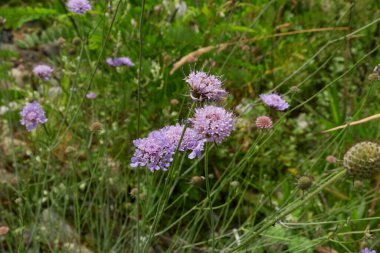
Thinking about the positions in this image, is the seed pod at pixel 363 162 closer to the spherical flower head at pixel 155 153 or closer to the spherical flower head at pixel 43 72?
the spherical flower head at pixel 155 153

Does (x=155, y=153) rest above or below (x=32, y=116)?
above

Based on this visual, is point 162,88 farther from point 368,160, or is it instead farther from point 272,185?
point 368,160

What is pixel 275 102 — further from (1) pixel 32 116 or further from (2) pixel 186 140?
(1) pixel 32 116

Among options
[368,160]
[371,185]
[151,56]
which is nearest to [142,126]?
[151,56]

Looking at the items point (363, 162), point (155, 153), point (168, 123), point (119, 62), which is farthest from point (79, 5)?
point (363, 162)

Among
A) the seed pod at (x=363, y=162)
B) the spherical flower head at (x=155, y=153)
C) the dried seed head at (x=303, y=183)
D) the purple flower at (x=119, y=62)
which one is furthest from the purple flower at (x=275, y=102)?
the purple flower at (x=119, y=62)

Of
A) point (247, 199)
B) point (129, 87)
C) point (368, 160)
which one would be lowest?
point (247, 199)
